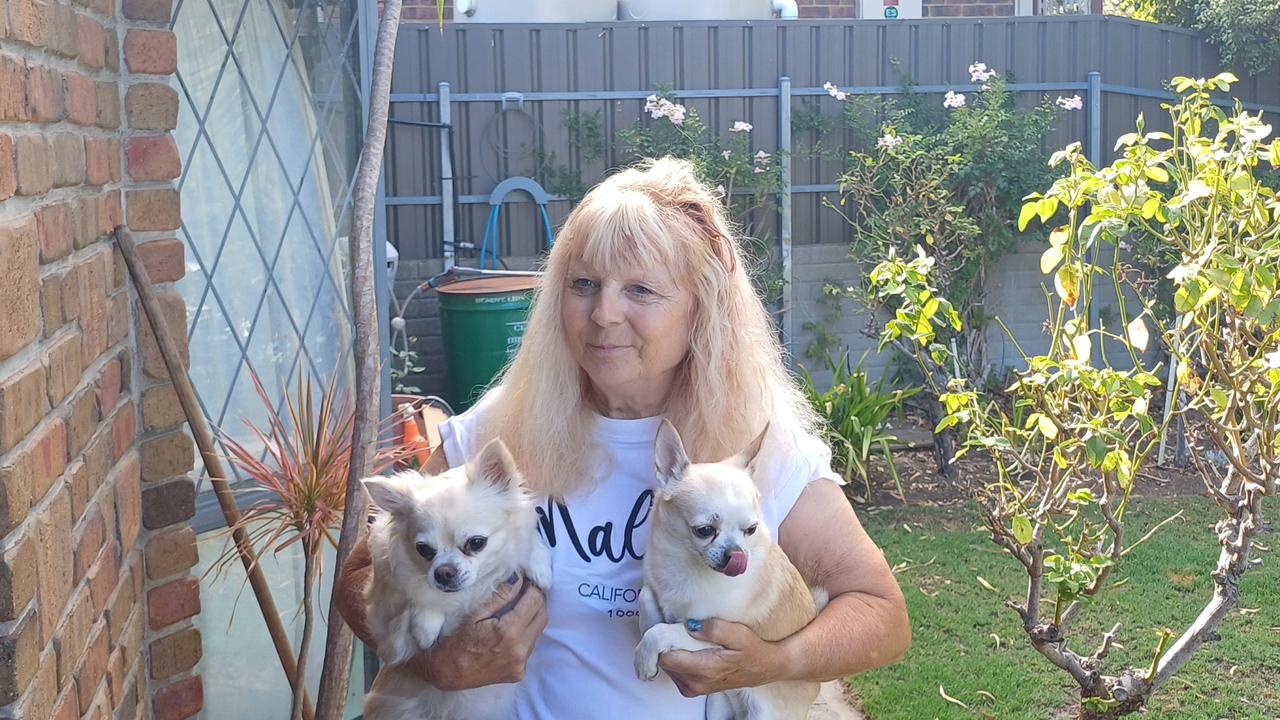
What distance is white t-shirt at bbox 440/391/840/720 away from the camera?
2.14m

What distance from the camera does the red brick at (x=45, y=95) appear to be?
1.64 metres

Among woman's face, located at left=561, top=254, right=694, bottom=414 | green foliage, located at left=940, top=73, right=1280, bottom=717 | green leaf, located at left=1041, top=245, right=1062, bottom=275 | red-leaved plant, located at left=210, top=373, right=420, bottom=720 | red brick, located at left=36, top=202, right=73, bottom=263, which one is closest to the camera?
red brick, located at left=36, top=202, right=73, bottom=263

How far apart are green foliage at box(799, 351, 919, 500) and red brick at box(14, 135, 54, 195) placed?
5.13 m

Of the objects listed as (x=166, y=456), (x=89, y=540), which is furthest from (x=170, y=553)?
(x=89, y=540)

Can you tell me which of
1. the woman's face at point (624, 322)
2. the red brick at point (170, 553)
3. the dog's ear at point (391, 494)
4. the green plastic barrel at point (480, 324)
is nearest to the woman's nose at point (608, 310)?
the woman's face at point (624, 322)

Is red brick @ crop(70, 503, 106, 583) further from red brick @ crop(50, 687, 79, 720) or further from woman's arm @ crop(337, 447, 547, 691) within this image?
woman's arm @ crop(337, 447, 547, 691)

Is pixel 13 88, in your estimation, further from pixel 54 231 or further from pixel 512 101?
pixel 512 101

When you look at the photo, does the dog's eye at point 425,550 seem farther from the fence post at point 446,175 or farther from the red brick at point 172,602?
the fence post at point 446,175

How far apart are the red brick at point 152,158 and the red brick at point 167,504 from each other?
2.13ft

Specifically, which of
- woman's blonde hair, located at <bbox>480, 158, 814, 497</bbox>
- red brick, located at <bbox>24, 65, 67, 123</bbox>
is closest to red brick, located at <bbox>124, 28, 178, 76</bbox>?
red brick, located at <bbox>24, 65, 67, 123</bbox>

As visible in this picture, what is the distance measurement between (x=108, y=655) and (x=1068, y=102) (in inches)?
307

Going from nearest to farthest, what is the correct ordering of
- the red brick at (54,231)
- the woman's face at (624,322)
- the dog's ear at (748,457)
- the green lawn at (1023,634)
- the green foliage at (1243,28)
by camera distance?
1. the red brick at (54,231)
2. the dog's ear at (748,457)
3. the woman's face at (624,322)
4. the green lawn at (1023,634)
5. the green foliage at (1243,28)

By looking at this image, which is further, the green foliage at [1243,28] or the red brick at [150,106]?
the green foliage at [1243,28]

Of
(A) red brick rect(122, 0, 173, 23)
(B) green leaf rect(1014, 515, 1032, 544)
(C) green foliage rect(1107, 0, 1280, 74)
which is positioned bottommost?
(B) green leaf rect(1014, 515, 1032, 544)
